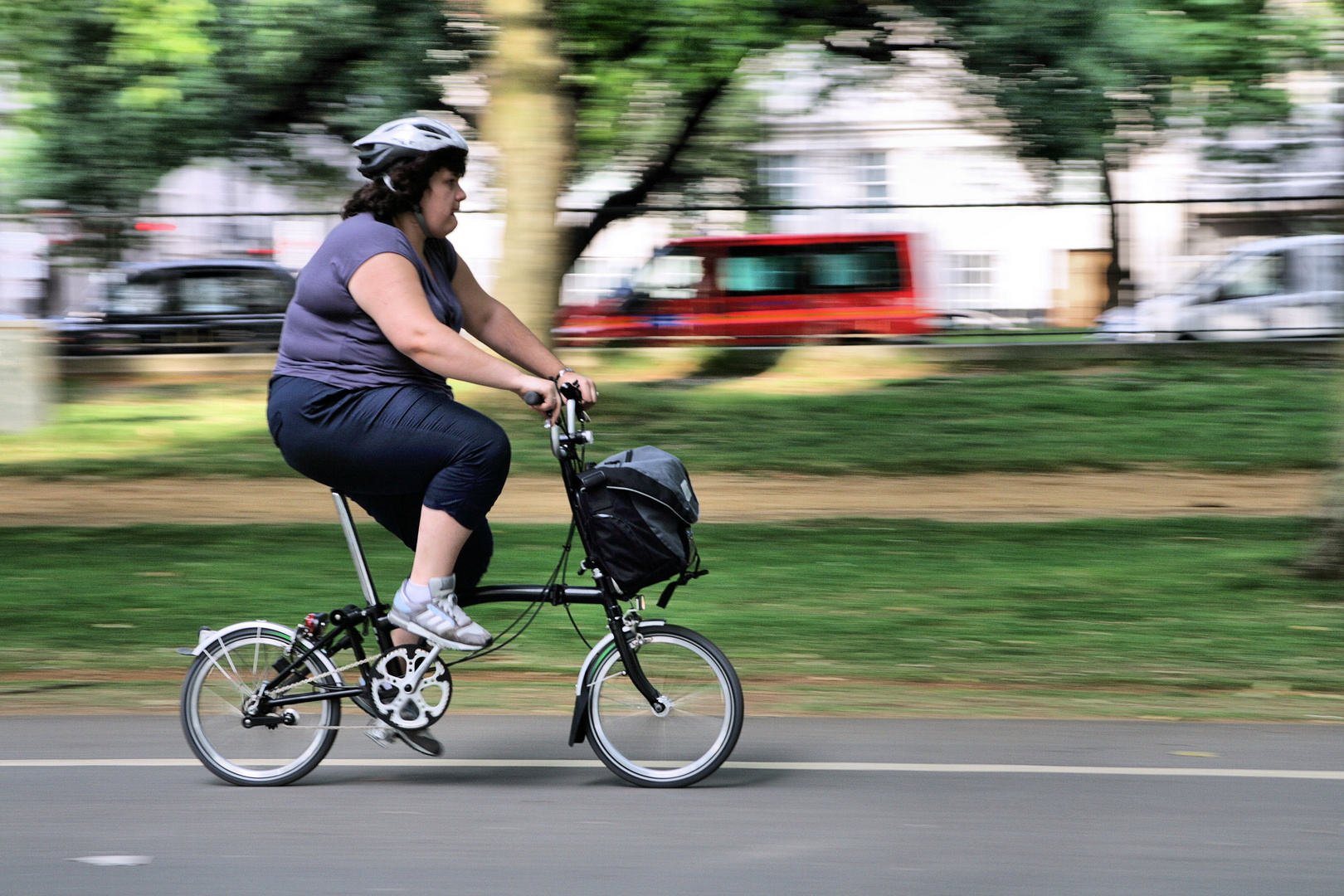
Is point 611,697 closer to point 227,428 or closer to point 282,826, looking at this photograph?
point 282,826

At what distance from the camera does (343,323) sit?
188 inches

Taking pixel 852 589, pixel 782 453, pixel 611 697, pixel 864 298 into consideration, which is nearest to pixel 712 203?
pixel 864 298

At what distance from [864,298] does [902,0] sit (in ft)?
10.9

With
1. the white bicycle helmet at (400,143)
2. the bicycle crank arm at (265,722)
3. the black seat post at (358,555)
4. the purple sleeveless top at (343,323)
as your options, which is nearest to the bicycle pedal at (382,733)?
the bicycle crank arm at (265,722)

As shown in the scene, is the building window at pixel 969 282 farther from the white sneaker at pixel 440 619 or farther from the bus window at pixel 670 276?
the white sneaker at pixel 440 619

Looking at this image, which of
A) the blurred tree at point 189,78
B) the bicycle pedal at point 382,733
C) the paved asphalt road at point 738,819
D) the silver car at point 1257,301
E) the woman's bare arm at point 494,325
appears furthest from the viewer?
the blurred tree at point 189,78

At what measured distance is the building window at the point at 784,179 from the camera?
2006 cm

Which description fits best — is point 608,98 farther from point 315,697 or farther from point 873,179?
point 315,697

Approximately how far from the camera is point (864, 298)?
1852 centimetres

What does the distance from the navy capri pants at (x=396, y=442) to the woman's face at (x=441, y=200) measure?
506 millimetres

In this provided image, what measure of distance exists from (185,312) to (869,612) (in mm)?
12169

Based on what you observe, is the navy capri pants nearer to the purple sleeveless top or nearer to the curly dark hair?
the purple sleeveless top

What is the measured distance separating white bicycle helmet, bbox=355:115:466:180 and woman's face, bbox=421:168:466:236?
0.10m

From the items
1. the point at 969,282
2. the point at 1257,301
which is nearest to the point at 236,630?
the point at 969,282
